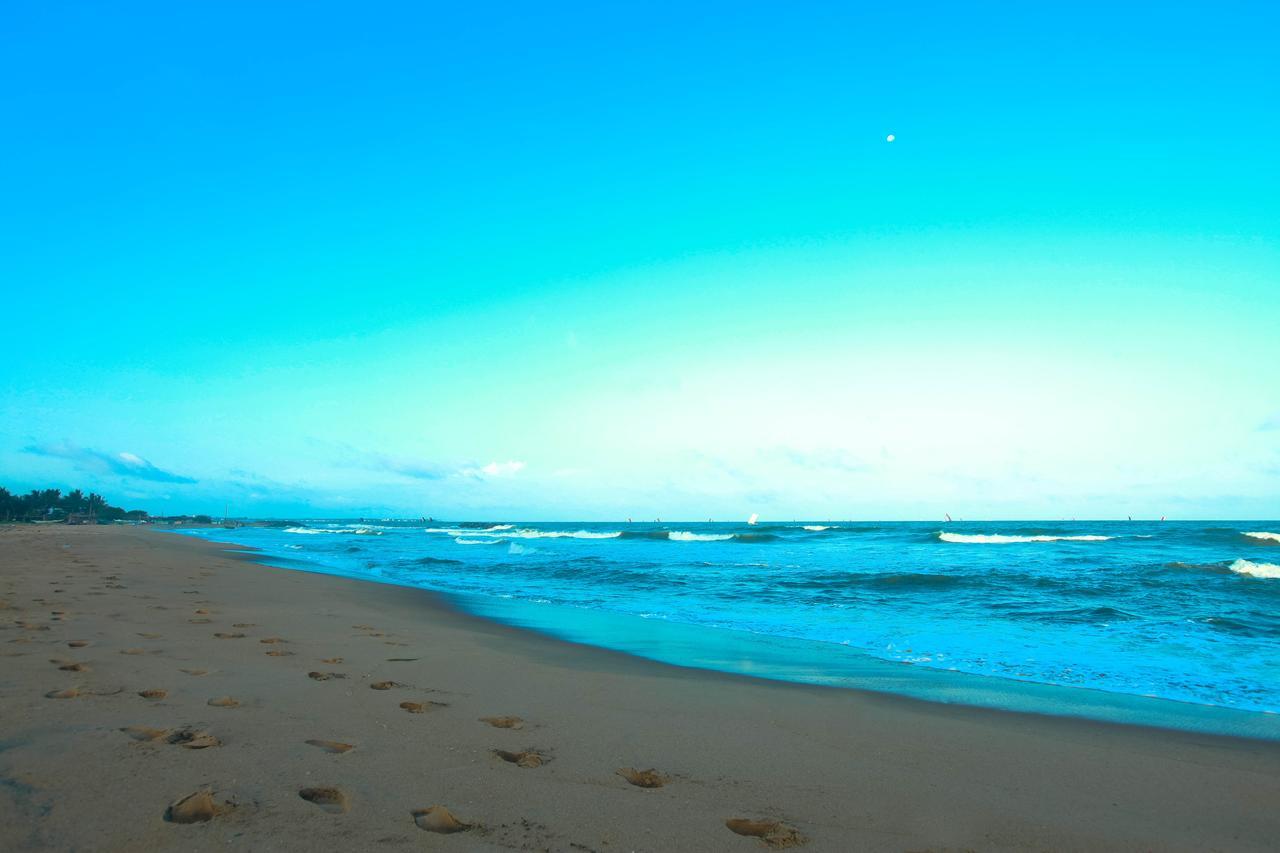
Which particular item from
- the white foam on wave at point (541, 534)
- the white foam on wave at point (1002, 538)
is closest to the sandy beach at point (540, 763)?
the white foam on wave at point (1002, 538)

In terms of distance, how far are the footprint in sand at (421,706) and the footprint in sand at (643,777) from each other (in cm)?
193

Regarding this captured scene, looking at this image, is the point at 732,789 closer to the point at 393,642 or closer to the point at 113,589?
the point at 393,642

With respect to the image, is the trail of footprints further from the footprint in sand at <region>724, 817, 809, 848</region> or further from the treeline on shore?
the treeline on shore

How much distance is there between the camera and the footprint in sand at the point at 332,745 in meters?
4.16

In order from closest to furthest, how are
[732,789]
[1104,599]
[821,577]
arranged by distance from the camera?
1. [732,789]
2. [1104,599]
3. [821,577]

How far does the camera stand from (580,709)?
18.6 feet

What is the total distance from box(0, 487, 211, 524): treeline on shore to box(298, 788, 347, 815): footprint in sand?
83.4 meters

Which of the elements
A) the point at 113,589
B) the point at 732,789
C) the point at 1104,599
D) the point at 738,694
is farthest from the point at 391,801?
the point at 1104,599

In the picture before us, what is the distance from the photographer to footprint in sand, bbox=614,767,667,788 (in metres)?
3.93

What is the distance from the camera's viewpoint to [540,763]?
13.7 feet

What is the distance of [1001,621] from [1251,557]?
86.2 ft

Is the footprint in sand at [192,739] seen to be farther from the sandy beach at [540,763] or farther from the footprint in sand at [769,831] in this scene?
the footprint in sand at [769,831]

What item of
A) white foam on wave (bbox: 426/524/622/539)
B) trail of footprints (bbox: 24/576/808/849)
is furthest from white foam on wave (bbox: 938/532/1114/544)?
trail of footprints (bbox: 24/576/808/849)

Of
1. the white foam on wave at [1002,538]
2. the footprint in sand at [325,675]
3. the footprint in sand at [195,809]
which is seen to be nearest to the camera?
the footprint in sand at [195,809]
